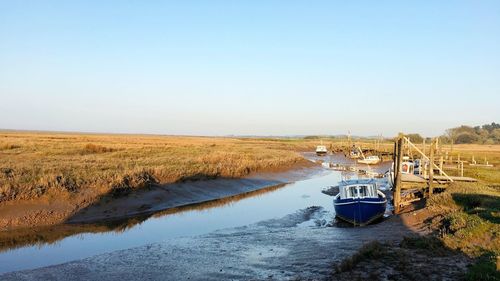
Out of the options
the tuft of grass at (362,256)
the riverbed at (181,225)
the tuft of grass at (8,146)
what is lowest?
the riverbed at (181,225)

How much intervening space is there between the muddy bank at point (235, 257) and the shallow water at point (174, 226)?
129 centimetres

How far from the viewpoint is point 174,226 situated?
2095 cm

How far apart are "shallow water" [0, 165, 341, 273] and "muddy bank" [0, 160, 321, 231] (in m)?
1.25

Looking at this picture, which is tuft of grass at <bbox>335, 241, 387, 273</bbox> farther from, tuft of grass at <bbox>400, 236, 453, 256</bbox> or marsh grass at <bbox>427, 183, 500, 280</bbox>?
marsh grass at <bbox>427, 183, 500, 280</bbox>

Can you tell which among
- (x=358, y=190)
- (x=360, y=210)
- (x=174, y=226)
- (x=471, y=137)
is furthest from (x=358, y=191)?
(x=471, y=137)

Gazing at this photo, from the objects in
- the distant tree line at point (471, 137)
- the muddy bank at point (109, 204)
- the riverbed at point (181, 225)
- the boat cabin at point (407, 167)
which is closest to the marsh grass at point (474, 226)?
the riverbed at point (181, 225)

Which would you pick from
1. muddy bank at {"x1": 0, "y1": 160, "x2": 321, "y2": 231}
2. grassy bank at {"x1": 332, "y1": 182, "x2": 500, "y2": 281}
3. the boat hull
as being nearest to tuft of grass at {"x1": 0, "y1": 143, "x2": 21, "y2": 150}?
muddy bank at {"x1": 0, "y1": 160, "x2": 321, "y2": 231}

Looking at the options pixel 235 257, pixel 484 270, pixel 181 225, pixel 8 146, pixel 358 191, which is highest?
pixel 8 146

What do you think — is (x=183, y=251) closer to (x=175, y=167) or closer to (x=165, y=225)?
(x=165, y=225)

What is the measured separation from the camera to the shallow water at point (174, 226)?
1531 cm

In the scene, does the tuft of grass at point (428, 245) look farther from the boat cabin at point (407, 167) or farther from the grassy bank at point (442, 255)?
the boat cabin at point (407, 167)

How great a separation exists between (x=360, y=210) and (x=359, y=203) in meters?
0.35

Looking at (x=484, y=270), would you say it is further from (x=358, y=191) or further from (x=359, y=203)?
(x=358, y=191)

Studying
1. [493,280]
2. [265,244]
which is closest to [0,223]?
[265,244]
